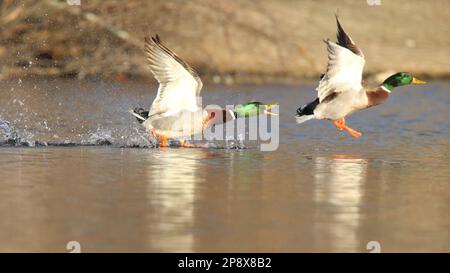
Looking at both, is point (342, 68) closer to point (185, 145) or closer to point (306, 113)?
point (306, 113)

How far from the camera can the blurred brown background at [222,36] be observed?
1579cm

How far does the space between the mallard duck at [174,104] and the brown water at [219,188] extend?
256 millimetres

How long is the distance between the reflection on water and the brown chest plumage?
1.18 metres

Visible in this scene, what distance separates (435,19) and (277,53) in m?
3.20

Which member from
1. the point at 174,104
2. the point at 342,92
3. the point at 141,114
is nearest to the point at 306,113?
the point at 342,92

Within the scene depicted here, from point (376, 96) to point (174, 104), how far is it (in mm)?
1977

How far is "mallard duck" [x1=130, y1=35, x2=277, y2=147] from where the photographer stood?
1001 centimetres

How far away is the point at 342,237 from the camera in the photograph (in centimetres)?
592

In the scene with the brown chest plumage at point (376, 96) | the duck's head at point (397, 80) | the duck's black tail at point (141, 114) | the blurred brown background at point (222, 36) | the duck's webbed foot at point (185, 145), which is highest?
the blurred brown background at point (222, 36)

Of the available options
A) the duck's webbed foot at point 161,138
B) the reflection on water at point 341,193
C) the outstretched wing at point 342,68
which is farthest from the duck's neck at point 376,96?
the duck's webbed foot at point 161,138

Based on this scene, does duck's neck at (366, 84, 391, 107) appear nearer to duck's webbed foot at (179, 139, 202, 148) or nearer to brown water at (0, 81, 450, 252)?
brown water at (0, 81, 450, 252)

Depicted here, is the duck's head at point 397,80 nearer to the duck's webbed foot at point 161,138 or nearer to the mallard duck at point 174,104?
the mallard duck at point 174,104

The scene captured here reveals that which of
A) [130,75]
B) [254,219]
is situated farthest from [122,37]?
[254,219]

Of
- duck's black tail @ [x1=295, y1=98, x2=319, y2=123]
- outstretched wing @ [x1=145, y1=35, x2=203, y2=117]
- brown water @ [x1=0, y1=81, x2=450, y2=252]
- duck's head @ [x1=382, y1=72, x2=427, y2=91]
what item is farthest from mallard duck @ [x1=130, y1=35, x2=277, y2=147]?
duck's head @ [x1=382, y1=72, x2=427, y2=91]
